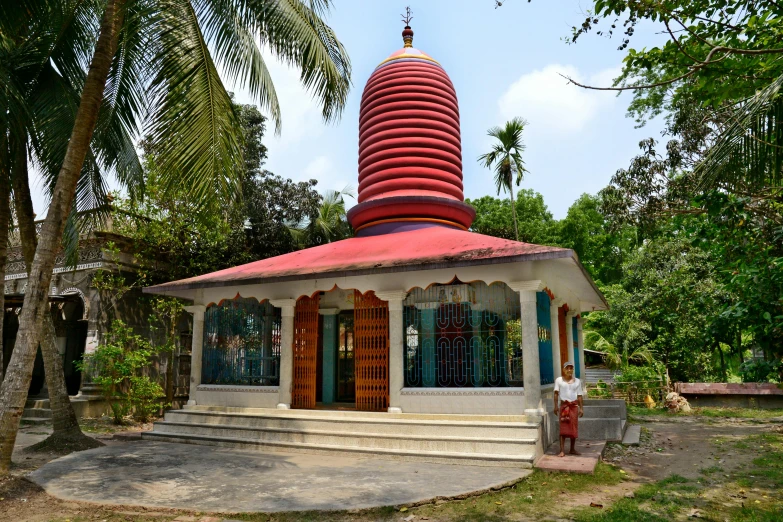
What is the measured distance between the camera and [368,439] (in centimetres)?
895

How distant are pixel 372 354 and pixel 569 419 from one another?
141 inches

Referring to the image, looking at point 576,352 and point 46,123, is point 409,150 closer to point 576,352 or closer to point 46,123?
point 576,352

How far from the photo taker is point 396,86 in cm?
1366

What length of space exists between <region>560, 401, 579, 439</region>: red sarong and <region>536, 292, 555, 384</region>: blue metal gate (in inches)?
72.0

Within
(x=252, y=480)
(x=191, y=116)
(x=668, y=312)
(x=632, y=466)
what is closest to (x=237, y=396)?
(x=252, y=480)

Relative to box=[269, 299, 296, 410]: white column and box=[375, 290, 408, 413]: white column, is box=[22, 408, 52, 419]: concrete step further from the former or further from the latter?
box=[375, 290, 408, 413]: white column

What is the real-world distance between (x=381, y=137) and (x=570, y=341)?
6334mm

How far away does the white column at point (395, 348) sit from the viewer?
31.8ft

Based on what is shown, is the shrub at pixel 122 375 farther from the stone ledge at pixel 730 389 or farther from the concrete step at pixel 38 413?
the stone ledge at pixel 730 389

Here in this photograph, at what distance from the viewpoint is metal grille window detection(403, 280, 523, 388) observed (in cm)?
970

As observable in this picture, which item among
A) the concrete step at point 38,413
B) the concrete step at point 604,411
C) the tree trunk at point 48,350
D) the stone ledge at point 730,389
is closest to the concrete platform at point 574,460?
the concrete step at point 604,411

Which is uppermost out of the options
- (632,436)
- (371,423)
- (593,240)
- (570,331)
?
(593,240)

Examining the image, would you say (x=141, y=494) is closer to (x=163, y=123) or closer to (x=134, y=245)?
(x=163, y=123)

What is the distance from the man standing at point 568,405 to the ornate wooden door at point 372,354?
310 cm
